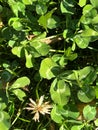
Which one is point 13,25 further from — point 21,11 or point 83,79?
point 83,79

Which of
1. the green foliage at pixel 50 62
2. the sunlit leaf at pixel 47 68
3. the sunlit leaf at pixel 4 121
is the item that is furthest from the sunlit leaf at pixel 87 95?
the sunlit leaf at pixel 4 121

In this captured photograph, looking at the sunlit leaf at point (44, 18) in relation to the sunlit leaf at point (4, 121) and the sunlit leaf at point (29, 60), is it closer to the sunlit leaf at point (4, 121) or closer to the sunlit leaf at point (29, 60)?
the sunlit leaf at point (29, 60)

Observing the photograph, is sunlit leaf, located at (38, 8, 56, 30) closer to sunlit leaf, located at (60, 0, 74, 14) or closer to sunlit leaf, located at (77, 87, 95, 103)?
sunlit leaf, located at (60, 0, 74, 14)

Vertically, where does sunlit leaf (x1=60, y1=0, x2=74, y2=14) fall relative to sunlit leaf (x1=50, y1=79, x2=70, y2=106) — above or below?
above

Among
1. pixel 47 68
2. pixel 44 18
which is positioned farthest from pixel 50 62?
pixel 44 18

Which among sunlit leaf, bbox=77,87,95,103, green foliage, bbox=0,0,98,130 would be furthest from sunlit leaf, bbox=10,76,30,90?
sunlit leaf, bbox=77,87,95,103
